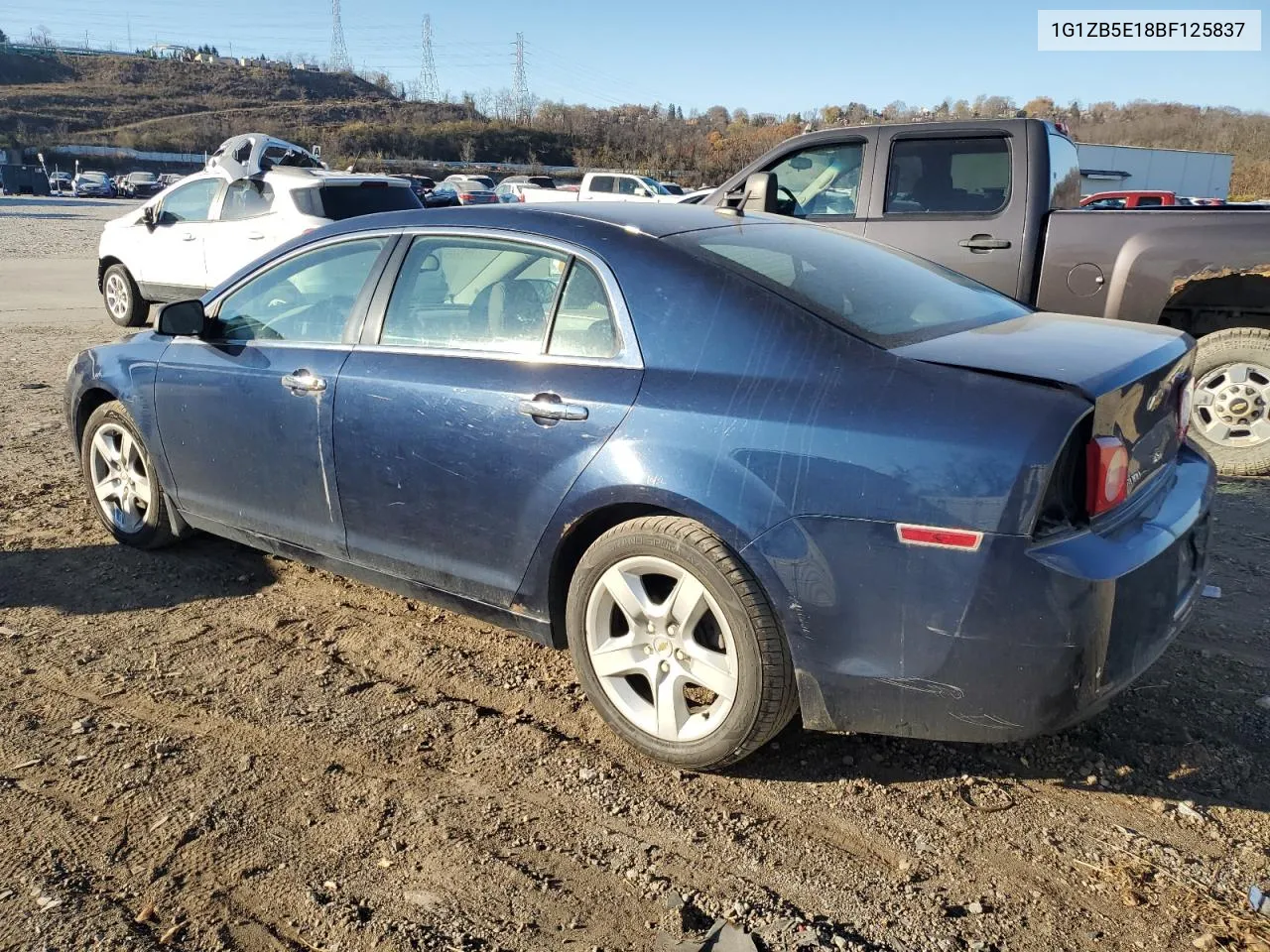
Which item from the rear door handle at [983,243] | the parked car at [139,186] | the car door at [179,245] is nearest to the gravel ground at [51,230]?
the car door at [179,245]

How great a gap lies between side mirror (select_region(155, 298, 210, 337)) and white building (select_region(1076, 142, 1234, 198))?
160 feet

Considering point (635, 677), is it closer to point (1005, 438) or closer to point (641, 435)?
point (641, 435)

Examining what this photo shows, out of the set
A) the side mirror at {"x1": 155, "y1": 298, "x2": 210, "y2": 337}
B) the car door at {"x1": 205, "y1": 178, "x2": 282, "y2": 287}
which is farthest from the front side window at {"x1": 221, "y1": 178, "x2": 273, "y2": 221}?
the side mirror at {"x1": 155, "y1": 298, "x2": 210, "y2": 337}

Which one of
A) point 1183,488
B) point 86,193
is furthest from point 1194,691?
point 86,193

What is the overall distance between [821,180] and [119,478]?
15.7 ft

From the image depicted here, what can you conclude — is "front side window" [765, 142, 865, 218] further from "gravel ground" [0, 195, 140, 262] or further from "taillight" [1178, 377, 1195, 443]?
"gravel ground" [0, 195, 140, 262]

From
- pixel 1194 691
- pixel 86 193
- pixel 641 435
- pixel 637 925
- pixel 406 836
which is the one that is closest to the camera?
pixel 637 925

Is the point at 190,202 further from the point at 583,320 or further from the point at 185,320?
the point at 583,320

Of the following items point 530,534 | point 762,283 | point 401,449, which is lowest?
point 530,534

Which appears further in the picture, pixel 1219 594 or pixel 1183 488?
pixel 1219 594

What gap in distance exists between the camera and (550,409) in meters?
3.04

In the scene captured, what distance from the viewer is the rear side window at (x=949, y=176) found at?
632cm

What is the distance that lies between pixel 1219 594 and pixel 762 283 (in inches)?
106

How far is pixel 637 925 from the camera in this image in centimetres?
232
